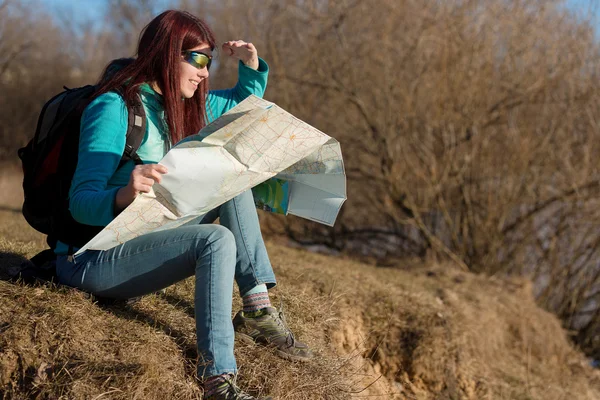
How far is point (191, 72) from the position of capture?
3002 millimetres

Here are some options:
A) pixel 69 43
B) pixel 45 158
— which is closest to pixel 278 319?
pixel 45 158

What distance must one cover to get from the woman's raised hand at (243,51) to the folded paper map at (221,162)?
2.47 feet

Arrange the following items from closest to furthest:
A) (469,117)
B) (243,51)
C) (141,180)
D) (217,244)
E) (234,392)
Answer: (141,180) < (234,392) < (217,244) < (243,51) < (469,117)

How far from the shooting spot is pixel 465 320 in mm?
5695

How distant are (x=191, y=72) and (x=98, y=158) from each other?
0.61m

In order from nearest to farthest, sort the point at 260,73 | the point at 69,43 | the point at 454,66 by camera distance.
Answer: the point at 260,73 < the point at 454,66 < the point at 69,43

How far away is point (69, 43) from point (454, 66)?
43.6 ft

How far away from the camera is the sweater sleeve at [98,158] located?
2.50m

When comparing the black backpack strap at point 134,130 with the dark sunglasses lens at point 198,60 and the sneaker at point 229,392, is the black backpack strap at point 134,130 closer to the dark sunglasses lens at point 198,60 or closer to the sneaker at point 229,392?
the dark sunglasses lens at point 198,60

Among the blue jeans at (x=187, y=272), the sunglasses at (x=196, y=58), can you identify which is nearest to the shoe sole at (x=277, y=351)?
the blue jeans at (x=187, y=272)

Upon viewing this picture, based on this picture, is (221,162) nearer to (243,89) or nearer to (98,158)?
(98,158)

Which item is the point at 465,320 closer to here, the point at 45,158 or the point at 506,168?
the point at 45,158

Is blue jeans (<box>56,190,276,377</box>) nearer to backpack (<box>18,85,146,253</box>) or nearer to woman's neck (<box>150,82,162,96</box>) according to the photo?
backpack (<box>18,85,146,253</box>)

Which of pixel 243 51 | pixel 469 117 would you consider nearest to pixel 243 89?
pixel 243 51
